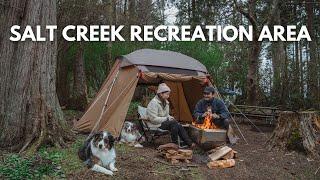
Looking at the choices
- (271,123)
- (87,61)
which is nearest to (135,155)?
(271,123)

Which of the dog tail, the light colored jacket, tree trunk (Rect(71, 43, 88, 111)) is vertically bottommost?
the dog tail

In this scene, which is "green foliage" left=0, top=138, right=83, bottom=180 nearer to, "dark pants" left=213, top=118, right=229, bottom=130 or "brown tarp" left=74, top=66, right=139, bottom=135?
"brown tarp" left=74, top=66, right=139, bottom=135

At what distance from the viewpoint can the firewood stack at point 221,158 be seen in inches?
262

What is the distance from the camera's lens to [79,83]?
1284cm

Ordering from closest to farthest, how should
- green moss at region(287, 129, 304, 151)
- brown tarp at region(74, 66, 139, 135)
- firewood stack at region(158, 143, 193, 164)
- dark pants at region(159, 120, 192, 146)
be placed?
1. firewood stack at region(158, 143, 193, 164)
2. dark pants at region(159, 120, 192, 146)
3. green moss at region(287, 129, 304, 151)
4. brown tarp at region(74, 66, 139, 135)

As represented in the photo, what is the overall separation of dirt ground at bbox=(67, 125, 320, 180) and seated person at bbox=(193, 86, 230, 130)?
23.2 inches

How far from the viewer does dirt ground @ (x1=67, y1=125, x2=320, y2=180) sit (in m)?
6.00

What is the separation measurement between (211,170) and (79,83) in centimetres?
725

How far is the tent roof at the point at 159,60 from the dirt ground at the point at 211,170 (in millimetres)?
1777

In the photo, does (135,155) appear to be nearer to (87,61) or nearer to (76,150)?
(76,150)

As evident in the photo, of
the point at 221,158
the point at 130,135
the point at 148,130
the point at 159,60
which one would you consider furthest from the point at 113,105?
the point at 221,158

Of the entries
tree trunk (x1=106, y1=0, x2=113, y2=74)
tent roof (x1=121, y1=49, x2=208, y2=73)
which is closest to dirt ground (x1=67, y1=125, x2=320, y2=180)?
tent roof (x1=121, y1=49, x2=208, y2=73)

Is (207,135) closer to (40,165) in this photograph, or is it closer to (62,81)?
(40,165)

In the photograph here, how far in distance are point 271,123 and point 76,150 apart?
629cm
